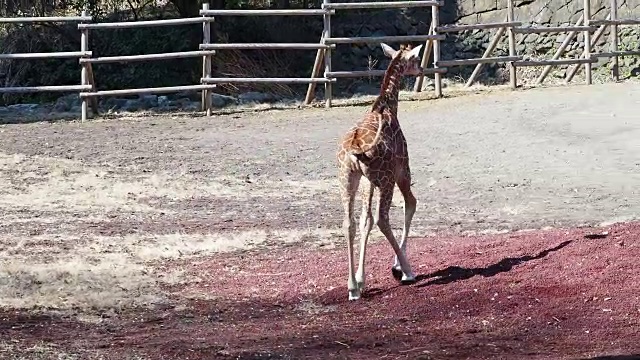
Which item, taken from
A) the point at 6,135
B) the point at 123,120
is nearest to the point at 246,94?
the point at 123,120

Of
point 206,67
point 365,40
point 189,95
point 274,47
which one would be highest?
point 365,40

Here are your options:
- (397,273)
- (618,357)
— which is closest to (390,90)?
(397,273)

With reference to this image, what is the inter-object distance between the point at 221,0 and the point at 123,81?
2709mm

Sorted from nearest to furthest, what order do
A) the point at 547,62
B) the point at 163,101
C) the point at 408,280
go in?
1. the point at 408,280
2. the point at 547,62
3. the point at 163,101

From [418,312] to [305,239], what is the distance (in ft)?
10.5

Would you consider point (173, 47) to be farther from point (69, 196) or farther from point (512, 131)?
point (69, 196)

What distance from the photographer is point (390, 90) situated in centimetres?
855

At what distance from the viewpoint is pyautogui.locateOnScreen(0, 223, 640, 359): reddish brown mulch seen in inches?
264

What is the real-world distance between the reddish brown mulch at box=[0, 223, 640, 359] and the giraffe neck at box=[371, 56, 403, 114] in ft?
4.30

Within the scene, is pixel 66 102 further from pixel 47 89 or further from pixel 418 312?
pixel 418 312

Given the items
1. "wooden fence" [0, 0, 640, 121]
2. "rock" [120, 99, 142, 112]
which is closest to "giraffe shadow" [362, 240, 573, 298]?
"wooden fence" [0, 0, 640, 121]

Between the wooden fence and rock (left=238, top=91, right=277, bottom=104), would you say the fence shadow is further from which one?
rock (left=238, top=91, right=277, bottom=104)

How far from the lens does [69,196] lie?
41.9ft

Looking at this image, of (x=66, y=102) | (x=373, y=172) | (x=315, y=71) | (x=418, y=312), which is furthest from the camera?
(x=66, y=102)
